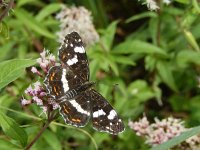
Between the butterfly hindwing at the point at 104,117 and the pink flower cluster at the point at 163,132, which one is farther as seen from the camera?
the pink flower cluster at the point at 163,132

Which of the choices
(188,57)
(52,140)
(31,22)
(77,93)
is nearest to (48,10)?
(31,22)

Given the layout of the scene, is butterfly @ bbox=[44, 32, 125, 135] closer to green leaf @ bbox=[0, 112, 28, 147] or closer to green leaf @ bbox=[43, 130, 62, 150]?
green leaf @ bbox=[0, 112, 28, 147]

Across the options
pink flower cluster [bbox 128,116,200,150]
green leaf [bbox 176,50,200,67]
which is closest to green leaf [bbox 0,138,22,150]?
pink flower cluster [bbox 128,116,200,150]

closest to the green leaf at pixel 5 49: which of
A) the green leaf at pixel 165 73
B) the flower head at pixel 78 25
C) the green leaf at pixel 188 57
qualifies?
the flower head at pixel 78 25

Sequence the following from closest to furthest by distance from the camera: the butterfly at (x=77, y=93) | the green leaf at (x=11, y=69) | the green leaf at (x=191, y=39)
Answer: the green leaf at (x=11, y=69) → the butterfly at (x=77, y=93) → the green leaf at (x=191, y=39)

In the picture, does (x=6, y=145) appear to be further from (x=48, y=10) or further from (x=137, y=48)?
(x=48, y=10)

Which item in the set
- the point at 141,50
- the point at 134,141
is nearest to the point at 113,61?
the point at 141,50

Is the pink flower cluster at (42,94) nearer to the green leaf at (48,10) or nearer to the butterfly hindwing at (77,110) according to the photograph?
the butterfly hindwing at (77,110)

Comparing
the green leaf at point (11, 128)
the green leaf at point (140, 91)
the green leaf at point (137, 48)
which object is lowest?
the green leaf at point (11, 128)
